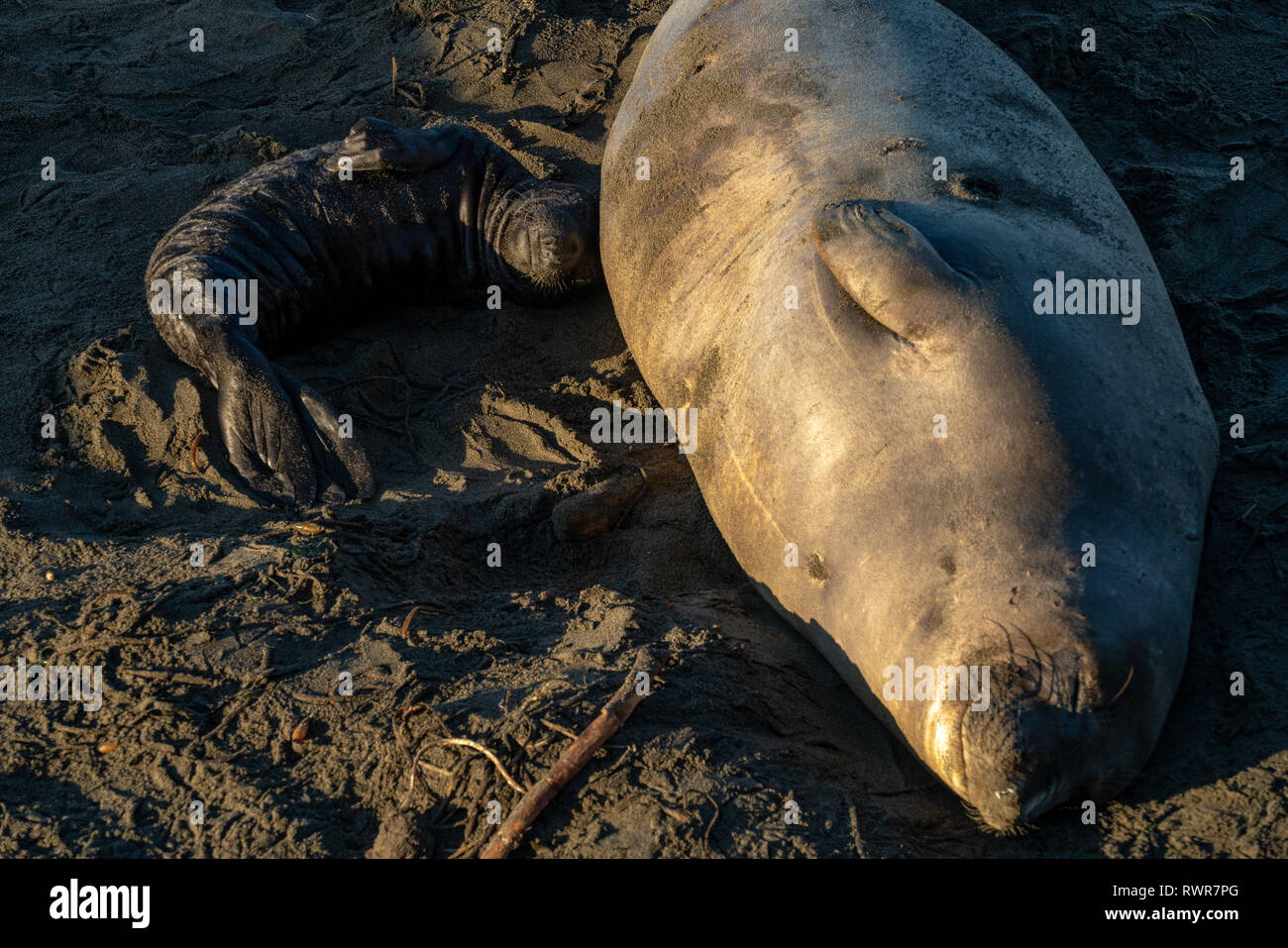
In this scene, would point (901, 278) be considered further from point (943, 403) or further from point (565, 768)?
point (565, 768)

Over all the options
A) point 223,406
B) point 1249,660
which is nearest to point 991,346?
point 1249,660

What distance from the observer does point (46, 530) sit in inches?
153

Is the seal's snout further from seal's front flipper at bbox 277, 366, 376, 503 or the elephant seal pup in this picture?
the elephant seal pup

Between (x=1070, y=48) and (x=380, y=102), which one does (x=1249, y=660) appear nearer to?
(x=1070, y=48)

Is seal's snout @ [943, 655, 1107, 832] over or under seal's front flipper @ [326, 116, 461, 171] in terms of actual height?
under

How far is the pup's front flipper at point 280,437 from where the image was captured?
4402mm

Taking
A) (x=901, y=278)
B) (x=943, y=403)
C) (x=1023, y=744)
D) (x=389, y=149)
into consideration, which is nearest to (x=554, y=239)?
(x=389, y=149)

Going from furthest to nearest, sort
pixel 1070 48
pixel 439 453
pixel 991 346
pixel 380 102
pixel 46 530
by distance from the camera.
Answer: pixel 380 102 → pixel 1070 48 → pixel 439 453 → pixel 46 530 → pixel 991 346

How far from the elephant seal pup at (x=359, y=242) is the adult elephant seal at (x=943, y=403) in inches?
48.1

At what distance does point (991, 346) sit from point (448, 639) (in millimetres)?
1687

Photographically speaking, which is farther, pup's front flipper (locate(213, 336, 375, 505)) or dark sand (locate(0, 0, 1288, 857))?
pup's front flipper (locate(213, 336, 375, 505))

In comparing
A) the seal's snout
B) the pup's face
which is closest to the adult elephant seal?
the seal's snout

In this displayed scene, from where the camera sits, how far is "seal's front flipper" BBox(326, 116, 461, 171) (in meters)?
5.53

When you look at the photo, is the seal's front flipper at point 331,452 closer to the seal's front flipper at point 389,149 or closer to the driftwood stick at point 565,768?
the seal's front flipper at point 389,149
